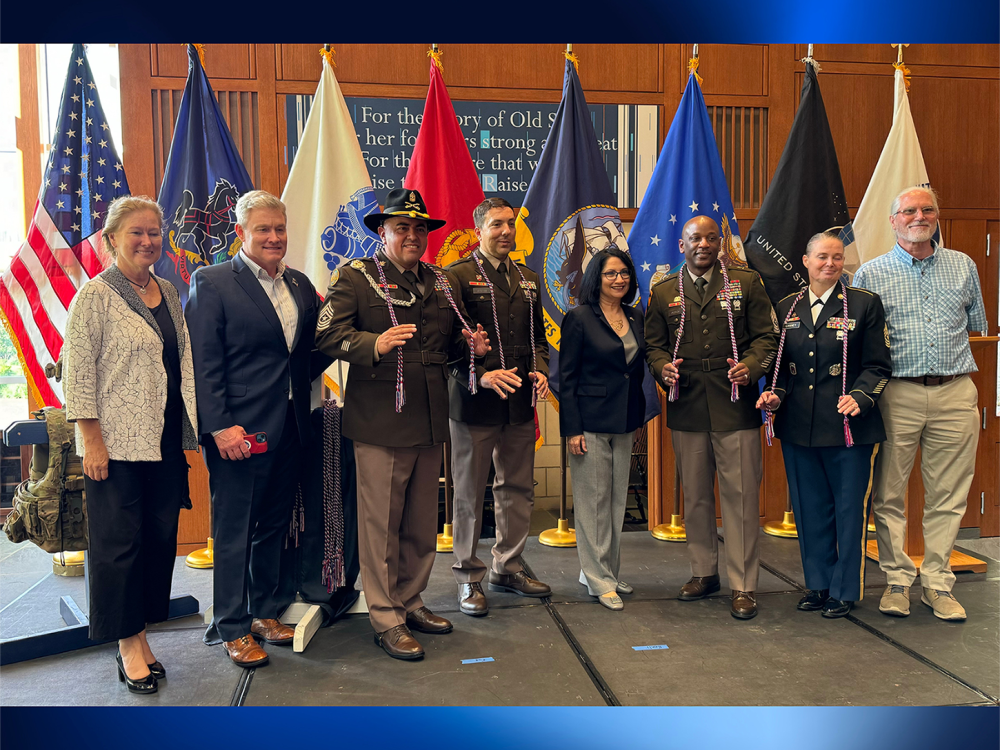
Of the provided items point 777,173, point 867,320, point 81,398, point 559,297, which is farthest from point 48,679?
point 777,173

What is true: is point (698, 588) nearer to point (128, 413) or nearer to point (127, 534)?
point (127, 534)

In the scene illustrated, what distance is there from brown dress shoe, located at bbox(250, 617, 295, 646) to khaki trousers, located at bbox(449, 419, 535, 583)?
2.43ft

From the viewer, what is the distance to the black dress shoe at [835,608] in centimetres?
315

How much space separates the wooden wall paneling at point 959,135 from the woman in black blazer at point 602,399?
2630 millimetres

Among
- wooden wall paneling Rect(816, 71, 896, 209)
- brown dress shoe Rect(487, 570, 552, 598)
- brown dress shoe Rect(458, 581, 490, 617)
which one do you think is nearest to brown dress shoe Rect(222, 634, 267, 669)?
brown dress shoe Rect(458, 581, 490, 617)

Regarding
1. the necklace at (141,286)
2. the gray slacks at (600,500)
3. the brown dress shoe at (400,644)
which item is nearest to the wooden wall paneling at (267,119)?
the necklace at (141,286)

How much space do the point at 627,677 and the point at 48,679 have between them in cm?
204

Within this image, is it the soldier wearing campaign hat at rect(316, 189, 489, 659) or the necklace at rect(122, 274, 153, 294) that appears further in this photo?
the soldier wearing campaign hat at rect(316, 189, 489, 659)

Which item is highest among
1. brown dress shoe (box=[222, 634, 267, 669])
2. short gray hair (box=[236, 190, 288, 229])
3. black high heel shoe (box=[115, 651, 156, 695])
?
Result: short gray hair (box=[236, 190, 288, 229])

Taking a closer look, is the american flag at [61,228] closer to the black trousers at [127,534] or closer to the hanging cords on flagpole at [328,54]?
the hanging cords on flagpole at [328,54]

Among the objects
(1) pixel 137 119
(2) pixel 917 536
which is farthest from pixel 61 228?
(2) pixel 917 536

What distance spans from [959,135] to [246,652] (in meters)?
4.88

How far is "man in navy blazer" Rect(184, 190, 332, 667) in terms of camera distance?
2584 mm

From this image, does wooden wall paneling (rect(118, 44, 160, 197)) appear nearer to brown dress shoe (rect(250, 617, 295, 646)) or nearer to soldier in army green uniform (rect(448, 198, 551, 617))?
soldier in army green uniform (rect(448, 198, 551, 617))
